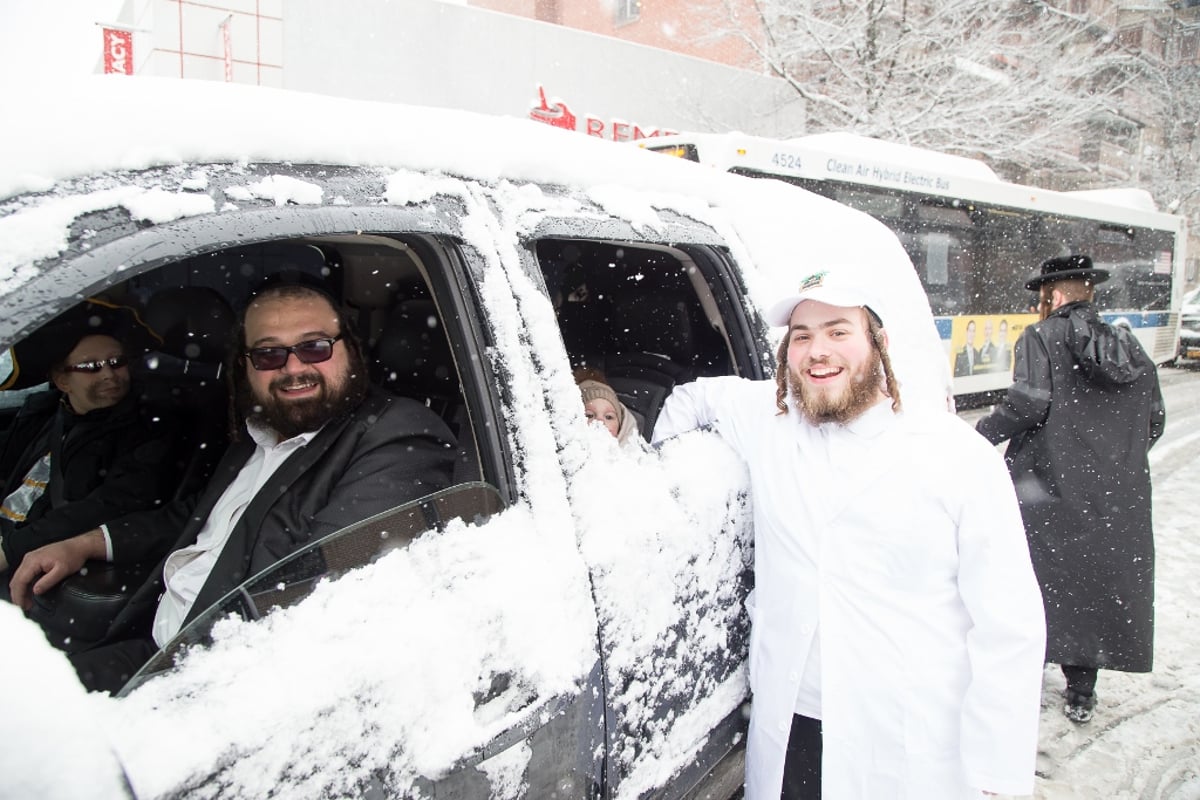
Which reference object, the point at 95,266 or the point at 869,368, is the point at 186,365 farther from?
the point at 869,368

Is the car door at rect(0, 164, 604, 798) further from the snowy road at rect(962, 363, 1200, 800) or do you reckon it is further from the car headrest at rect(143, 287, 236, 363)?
the snowy road at rect(962, 363, 1200, 800)

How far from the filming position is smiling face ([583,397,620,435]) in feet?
8.11

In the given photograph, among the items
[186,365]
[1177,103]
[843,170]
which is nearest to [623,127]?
[843,170]

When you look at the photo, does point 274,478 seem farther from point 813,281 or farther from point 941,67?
point 941,67

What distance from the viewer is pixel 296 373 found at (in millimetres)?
1845

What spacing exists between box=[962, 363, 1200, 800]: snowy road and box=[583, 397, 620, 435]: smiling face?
1.93 meters

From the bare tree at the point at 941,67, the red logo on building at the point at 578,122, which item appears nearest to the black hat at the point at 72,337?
the red logo on building at the point at 578,122

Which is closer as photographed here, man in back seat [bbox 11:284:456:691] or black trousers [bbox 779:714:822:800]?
man in back seat [bbox 11:284:456:691]

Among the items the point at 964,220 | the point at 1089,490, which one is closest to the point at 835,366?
the point at 1089,490

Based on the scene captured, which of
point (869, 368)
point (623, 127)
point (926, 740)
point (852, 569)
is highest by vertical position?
point (623, 127)

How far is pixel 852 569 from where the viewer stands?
171cm

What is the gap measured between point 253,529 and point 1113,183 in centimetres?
3023

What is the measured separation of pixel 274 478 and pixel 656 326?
168 centimetres

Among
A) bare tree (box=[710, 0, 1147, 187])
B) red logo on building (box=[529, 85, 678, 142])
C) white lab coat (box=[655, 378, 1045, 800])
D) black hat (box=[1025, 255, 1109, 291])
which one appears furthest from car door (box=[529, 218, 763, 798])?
bare tree (box=[710, 0, 1147, 187])
